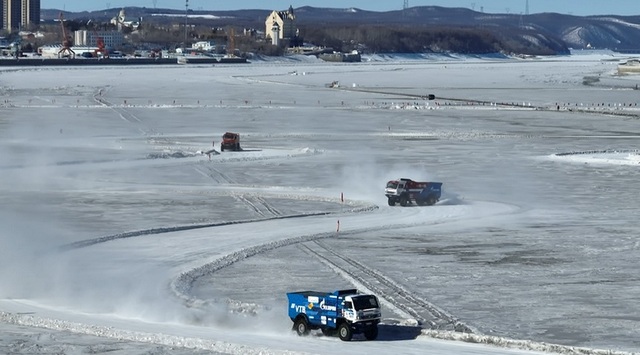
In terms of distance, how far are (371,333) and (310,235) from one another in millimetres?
12657

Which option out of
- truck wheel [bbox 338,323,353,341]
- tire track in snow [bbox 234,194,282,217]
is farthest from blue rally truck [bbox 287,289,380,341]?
tire track in snow [bbox 234,194,282,217]

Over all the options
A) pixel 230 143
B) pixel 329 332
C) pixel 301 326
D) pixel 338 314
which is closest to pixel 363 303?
pixel 338 314

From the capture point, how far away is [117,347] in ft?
70.3

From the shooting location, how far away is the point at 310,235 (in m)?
34.5

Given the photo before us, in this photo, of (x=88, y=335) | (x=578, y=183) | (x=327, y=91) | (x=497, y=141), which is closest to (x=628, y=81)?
(x=327, y=91)

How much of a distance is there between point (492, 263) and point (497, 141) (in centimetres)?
3536

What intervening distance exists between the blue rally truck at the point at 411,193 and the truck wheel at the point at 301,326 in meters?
18.5

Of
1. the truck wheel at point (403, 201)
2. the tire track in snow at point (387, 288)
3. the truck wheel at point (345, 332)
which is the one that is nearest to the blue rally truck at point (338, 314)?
the truck wheel at point (345, 332)

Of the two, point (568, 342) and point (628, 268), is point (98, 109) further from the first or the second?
point (568, 342)

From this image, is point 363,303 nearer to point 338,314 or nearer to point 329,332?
point 338,314

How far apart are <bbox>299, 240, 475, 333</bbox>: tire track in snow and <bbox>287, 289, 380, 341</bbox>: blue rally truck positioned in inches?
62.0

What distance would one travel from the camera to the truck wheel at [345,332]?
71.6ft

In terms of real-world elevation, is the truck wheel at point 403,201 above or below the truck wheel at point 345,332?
below

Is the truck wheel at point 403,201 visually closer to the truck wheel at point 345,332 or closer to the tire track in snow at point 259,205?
the tire track in snow at point 259,205
